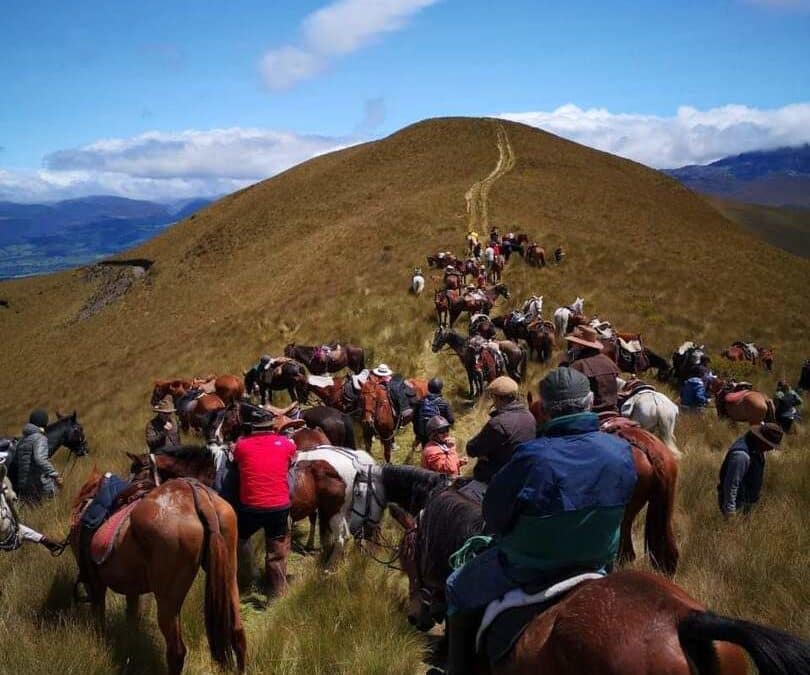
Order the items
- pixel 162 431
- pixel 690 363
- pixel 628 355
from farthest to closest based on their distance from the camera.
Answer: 1. pixel 628 355
2. pixel 690 363
3. pixel 162 431

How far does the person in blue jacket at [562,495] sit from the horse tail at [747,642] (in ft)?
2.08

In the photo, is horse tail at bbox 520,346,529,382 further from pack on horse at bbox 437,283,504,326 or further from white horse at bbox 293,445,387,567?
white horse at bbox 293,445,387,567

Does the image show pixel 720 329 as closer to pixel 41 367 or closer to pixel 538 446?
pixel 538 446

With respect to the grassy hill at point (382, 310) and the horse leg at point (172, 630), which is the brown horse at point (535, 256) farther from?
the horse leg at point (172, 630)

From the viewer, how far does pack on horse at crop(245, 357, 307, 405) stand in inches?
515

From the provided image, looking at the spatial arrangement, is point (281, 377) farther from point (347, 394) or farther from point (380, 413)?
point (380, 413)

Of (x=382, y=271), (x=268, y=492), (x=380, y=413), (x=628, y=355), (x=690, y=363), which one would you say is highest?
(x=382, y=271)

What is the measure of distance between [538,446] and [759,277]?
3690cm

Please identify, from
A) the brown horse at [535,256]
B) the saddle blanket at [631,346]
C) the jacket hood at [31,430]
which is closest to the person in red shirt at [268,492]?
the jacket hood at [31,430]

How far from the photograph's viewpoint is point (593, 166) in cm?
6378

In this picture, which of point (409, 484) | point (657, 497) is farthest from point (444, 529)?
point (657, 497)

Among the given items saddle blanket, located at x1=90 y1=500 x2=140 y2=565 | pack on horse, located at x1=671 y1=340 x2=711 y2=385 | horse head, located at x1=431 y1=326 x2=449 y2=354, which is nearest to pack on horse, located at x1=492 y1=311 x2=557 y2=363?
horse head, located at x1=431 y1=326 x2=449 y2=354

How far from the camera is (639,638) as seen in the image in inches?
94.7

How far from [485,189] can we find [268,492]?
4597cm
